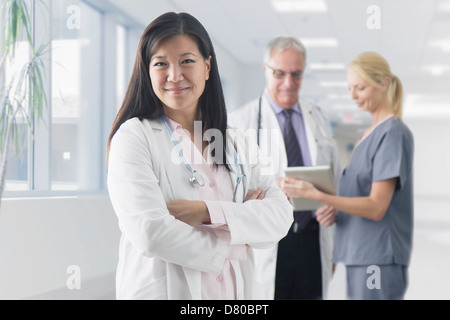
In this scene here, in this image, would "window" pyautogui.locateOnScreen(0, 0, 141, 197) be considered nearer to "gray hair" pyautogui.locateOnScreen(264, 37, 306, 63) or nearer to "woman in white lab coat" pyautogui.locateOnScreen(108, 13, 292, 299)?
"gray hair" pyautogui.locateOnScreen(264, 37, 306, 63)

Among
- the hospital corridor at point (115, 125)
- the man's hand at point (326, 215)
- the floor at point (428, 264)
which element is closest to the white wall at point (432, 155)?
the floor at point (428, 264)

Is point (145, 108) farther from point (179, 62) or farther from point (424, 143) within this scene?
point (424, 143)

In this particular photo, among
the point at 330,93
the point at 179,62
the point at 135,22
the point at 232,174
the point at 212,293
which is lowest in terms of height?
the point at 212,293

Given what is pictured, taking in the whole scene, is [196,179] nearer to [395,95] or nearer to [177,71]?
[177,71]

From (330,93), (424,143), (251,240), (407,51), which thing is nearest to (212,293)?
(251,240)

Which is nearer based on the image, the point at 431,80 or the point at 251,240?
the point at 251,240

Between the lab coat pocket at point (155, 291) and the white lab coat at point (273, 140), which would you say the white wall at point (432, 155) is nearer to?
the white lab coat at point (273, 140)

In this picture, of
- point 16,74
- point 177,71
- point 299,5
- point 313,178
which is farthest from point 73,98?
point 299,5

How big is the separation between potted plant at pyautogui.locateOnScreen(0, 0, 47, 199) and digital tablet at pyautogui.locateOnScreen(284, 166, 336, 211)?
2.31 ft

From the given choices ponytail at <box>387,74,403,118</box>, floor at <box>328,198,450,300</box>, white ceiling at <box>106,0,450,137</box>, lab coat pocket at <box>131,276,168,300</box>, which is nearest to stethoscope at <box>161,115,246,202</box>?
lab coat pocket at <box>131,276,168,300</box>

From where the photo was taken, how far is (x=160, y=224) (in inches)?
25.9

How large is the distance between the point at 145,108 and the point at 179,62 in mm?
82

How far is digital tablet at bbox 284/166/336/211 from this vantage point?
125 cm
